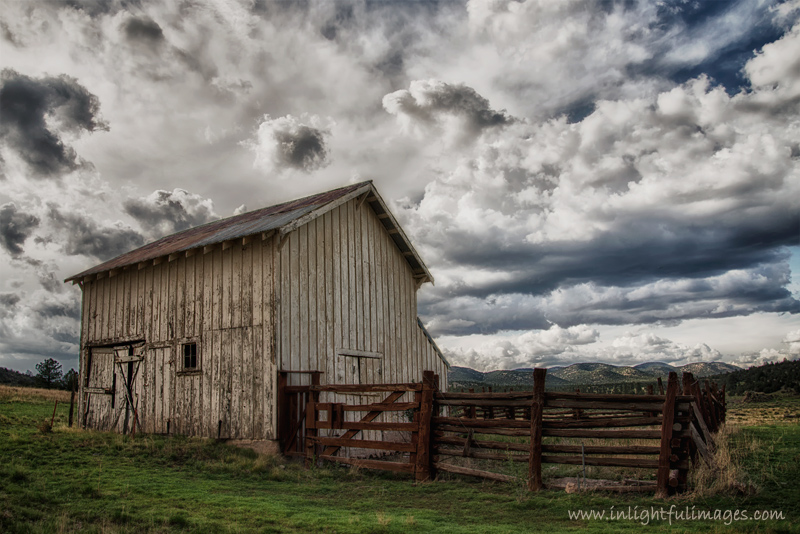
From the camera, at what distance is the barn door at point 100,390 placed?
1855 cm

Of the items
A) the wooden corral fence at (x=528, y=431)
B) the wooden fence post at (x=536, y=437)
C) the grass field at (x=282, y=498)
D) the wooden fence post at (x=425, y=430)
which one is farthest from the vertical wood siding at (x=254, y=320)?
the wooden fence post at (x=536, y=437)

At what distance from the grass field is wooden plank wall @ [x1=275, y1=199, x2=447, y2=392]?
10.7 feet

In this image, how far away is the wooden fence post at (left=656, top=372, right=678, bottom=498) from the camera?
9.11m

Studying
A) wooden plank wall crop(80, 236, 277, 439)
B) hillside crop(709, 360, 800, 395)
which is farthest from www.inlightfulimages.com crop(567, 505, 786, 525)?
hillside crop(709, 360, 800, 395)

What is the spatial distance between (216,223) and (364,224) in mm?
7657

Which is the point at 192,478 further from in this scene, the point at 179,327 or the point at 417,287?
the point at 417,287

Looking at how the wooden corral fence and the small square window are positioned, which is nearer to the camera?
the wooden corral fence

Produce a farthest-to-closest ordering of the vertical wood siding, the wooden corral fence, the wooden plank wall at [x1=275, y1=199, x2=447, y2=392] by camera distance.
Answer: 1. the wooden plank wall at [x1=275, y1=199, x2=447, y2=392]
2. the vertical wood siding
3. the wooden corral fence

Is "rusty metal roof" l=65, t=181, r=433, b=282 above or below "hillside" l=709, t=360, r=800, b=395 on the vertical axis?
above

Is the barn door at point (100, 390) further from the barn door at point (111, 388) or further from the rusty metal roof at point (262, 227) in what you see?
the rusty metal roof at point (262, 227)

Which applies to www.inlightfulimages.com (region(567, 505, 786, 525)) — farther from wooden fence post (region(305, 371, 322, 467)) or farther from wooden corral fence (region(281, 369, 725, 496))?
wooden fence post (region(305, 371, 322, 467))

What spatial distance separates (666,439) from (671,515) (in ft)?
5.57

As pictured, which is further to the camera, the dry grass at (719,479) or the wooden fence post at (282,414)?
the wooden fence post at (282,414)

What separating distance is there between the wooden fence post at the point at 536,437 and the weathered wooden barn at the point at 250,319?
6.64 metres
